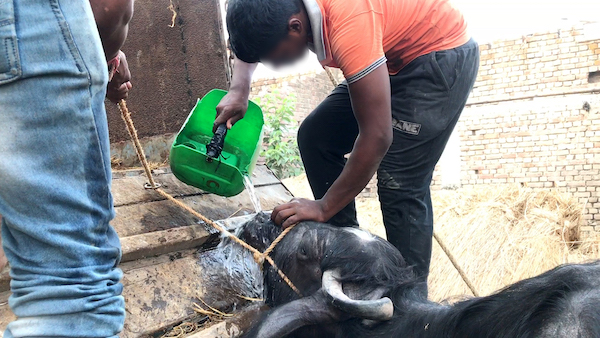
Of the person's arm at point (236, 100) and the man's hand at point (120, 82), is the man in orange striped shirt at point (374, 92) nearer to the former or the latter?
the person's arm at point (236, 100)

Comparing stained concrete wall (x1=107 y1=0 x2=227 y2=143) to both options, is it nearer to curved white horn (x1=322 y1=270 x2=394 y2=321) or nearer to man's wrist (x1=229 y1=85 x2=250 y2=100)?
man's wrist (x1=229 y1=85 x2=250 y2=100)

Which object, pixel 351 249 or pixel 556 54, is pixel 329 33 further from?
pixel 556 54

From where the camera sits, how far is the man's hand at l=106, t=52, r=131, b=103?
9.35 feet

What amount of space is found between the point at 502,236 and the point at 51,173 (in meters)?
6.83

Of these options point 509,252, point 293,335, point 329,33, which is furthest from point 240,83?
point 509,252

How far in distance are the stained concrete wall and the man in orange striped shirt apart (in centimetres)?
110

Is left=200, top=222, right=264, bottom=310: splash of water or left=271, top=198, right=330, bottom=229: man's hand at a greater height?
left=271, top=198, right=330, bottom=229: man's hand

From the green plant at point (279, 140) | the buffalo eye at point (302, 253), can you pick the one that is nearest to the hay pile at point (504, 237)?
the buffalo eye at point (302, 253)

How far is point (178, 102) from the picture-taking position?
4.66m

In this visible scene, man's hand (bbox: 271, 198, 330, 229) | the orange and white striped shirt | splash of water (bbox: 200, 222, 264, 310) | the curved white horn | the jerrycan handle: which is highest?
the orange and white striped shirt

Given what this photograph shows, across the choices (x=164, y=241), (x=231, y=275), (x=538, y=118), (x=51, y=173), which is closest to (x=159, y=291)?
(x=164, y=241)

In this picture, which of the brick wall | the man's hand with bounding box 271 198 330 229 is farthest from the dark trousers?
the brick wall

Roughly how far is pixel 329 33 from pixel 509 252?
5.39 m

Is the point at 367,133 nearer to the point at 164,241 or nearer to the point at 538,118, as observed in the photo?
the point at 164,241
